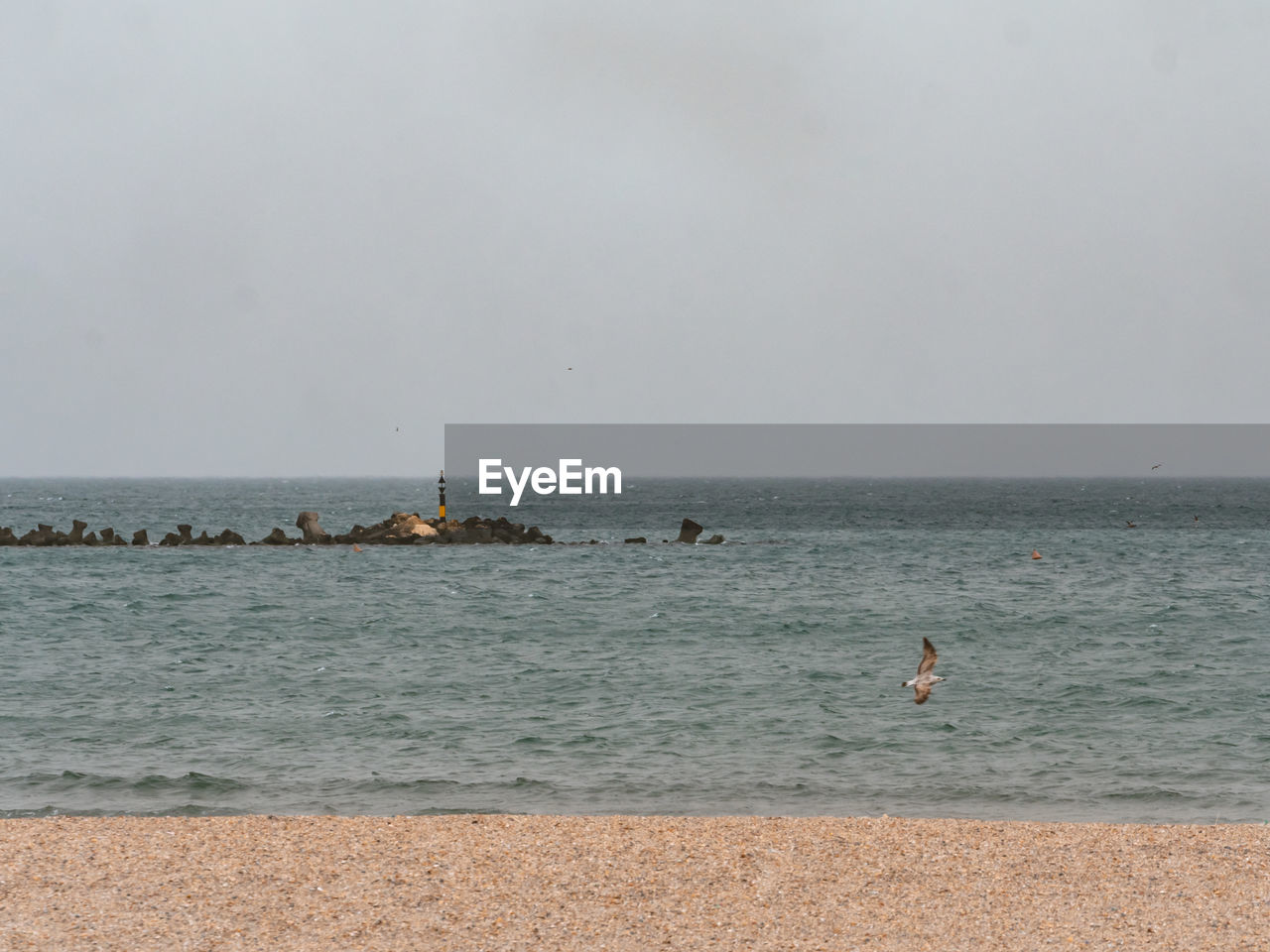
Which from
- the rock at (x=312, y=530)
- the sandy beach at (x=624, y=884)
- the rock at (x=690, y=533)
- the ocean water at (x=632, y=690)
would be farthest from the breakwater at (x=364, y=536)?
the sandy beach at (x=624, y=884)

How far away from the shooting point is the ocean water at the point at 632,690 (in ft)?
50.7

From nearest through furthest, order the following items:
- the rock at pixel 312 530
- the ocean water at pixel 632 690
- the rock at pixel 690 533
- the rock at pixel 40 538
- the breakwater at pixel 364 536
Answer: the ocean water at pixel 632 690, the rock at pixel 40 538, the breakwater at pixel 364 536, the rock at pixel 312 530, the rock at pixel 690 533

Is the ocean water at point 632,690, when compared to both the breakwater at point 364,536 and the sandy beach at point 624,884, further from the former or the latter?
the breakwater at point 364,536

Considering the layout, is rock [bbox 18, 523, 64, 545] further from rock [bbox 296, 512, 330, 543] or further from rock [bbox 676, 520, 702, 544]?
rock [bbox 676, 520, 702, 544]

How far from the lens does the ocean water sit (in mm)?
15453

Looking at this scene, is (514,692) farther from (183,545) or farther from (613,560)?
(183,545)

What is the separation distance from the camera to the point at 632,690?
22.7 metres

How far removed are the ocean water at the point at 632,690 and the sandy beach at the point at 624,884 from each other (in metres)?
1.73

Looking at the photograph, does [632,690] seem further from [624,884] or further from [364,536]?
[364,536]

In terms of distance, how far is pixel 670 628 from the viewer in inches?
1245

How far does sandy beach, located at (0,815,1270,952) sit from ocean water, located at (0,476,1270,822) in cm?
173

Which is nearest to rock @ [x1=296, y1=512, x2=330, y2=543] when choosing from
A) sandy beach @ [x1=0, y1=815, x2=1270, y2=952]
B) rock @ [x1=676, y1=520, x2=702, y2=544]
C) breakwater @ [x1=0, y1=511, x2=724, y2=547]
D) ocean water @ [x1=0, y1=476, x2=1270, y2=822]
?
breakwater @ [x1=0, y1=511, x2=724, y2=547]

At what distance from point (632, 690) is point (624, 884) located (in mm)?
11661

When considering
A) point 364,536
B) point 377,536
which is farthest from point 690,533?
point 364,536
